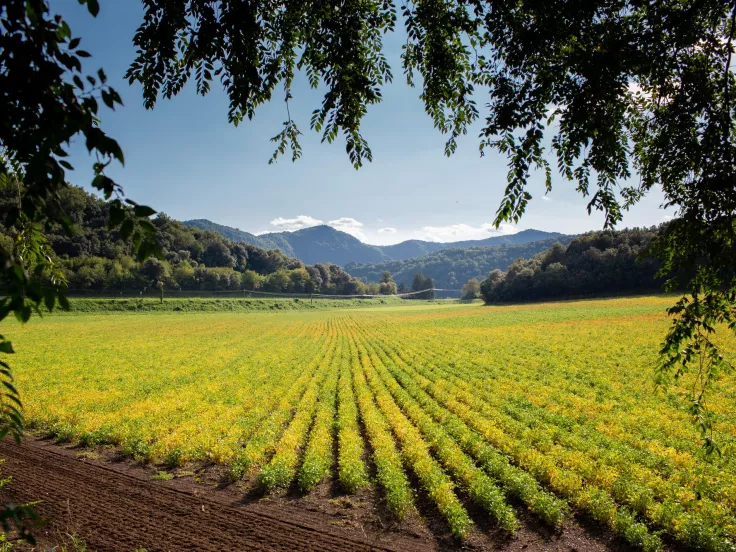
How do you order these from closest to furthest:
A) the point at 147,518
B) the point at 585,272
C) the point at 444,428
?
the point at 147,518 → the point at 444,428 → the point at 585,272

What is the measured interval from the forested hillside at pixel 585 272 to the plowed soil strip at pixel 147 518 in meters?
83.5

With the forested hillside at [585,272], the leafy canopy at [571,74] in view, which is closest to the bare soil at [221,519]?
the leafy canopy at [571,74]

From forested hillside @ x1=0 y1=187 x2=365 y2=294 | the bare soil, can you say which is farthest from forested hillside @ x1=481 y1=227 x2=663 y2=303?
the bare soil

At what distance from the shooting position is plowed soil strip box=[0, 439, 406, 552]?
7078 millimetres

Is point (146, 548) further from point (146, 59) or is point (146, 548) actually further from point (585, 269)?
point (585, 269)

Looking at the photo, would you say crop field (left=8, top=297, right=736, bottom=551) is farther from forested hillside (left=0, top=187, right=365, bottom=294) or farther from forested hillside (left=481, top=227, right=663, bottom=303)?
forested hillside (left=481, top=227, right=663, bottom=303)

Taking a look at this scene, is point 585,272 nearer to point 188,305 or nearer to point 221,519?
point 188,305

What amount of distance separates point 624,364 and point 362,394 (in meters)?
15.7

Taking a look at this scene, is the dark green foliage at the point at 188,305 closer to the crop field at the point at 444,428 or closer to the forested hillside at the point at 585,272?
the crop field at the point at 444,428

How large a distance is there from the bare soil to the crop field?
355 mm

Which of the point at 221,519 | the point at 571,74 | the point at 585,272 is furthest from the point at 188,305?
the point at 571,74

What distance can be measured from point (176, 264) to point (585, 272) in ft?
405

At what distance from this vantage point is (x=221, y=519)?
7855 millimetres

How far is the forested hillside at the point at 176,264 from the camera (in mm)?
99169
